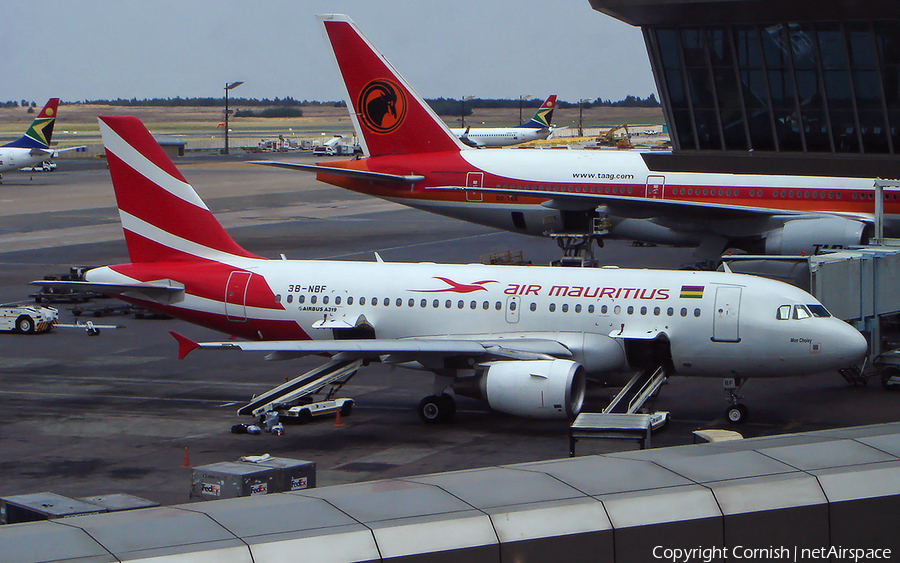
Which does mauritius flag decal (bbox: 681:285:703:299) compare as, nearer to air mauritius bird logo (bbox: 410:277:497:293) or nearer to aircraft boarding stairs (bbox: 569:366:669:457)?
aircraft boarding stairs (bbox: 569:366:669:457)

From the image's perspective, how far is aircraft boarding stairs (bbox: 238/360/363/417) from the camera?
27938mm

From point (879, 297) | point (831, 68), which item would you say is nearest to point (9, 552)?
point (879, 297)

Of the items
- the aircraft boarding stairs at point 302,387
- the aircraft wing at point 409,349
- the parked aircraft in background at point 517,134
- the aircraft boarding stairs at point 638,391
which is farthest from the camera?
the parked aircraft in background at point 517,134

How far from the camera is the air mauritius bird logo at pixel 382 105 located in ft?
172

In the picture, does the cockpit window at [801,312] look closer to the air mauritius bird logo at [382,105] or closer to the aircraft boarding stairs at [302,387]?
the aircraft boarding stairs at [302,387]

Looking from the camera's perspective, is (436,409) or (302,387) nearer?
(436,409)

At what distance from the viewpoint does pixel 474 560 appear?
10.0m

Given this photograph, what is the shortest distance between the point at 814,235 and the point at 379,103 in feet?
71.1

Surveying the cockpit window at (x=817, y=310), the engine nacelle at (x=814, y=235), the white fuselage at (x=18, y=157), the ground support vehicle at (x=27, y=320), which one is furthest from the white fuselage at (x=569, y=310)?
the white fuselage at (x=18, y=157)

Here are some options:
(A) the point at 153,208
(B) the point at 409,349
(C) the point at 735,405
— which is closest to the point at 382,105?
(A) the point at 153,208

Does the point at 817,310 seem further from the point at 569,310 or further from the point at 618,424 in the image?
the point at 618,424

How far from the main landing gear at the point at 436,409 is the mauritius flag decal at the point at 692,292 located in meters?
6.75

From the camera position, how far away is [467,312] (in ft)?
96.8

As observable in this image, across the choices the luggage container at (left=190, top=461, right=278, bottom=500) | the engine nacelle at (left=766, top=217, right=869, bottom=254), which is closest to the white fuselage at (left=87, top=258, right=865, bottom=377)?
the luggage container at (left=190, top=461, right=278, bottom=500)
